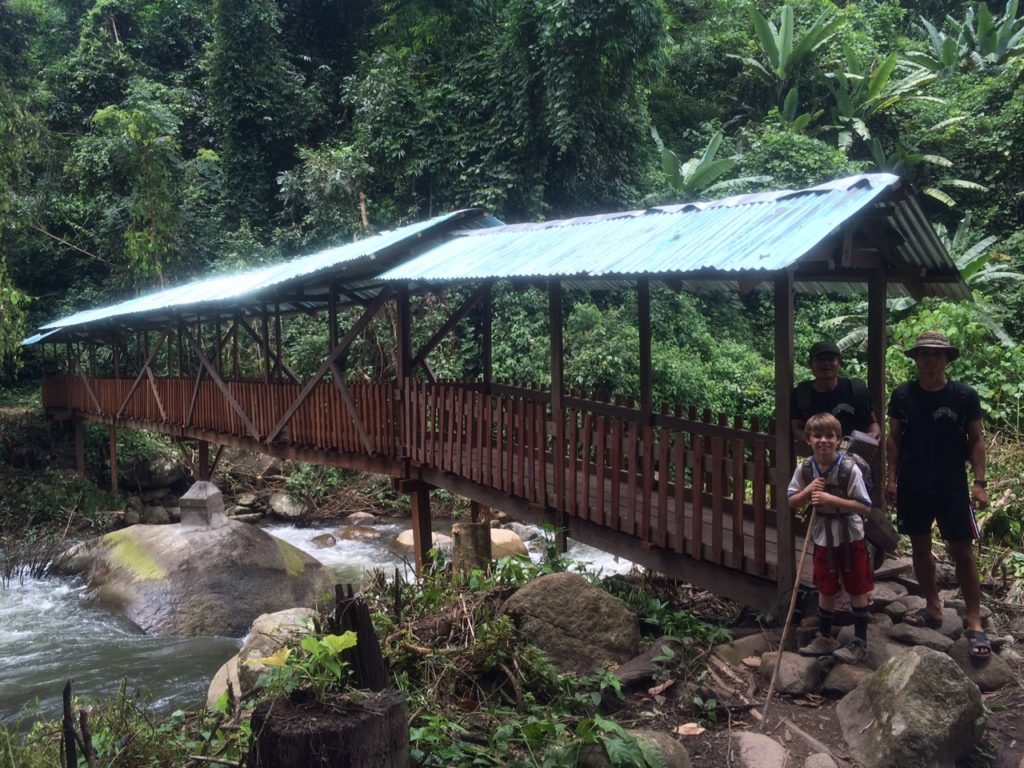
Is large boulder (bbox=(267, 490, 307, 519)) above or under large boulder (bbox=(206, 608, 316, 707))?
under

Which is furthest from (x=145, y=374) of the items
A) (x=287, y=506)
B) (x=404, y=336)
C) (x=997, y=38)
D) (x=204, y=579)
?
(x=997, y=38)

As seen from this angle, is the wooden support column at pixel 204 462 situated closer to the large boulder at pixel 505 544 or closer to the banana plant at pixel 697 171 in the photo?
the large boulder at pixel 505 544

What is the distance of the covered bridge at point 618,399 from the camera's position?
4617 millimetres

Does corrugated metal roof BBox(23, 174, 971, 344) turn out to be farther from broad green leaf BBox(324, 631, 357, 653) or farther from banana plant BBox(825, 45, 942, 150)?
banana plant BBox(825, 45, 942, 150)

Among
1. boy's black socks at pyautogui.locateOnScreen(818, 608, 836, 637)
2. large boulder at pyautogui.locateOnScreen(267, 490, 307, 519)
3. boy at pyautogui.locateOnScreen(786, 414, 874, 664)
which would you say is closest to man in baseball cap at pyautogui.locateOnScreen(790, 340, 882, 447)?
boy at pyautogui.locateOnScreen(786, 414, 874, 664)

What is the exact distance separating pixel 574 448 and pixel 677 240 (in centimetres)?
183

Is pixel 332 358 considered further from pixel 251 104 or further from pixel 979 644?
pixel 251 104

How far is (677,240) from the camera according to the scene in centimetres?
516

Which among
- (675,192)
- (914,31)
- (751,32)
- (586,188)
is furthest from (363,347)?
(914,31)

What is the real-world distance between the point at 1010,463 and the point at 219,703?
767 centimetres

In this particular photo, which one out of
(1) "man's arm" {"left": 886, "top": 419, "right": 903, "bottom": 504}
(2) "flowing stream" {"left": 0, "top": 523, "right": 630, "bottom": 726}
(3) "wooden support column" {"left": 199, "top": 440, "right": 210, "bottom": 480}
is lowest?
(2) "flowing stream" {"left": 0, "top": 523, "right": 630, "bottom": 726}

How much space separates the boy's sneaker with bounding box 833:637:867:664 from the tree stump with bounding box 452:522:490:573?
2.62m

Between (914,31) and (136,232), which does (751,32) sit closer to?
(914,31)

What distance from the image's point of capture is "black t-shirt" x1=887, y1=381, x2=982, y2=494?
4113 mm
